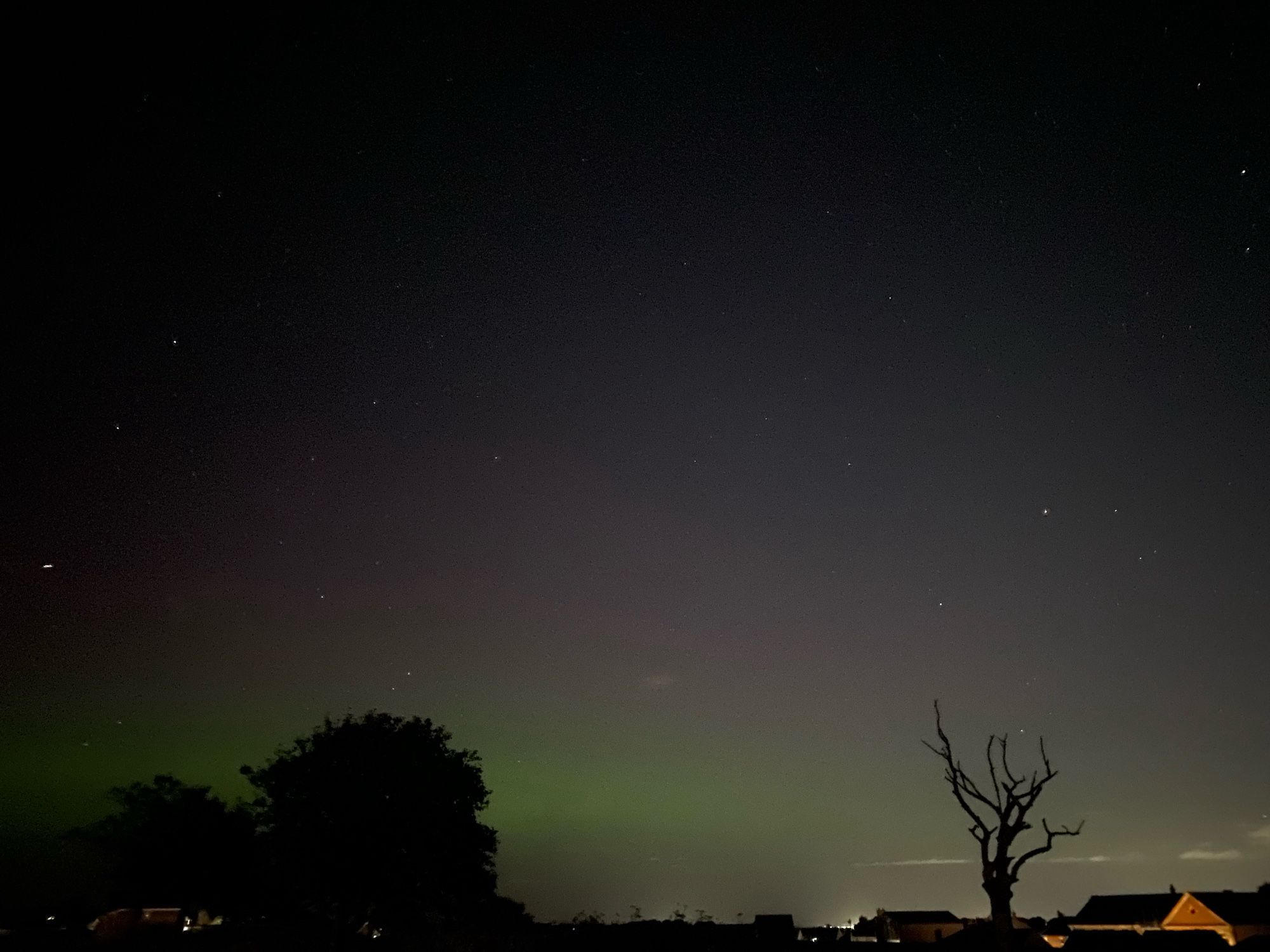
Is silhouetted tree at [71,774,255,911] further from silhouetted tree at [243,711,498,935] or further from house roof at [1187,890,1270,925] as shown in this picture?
house roof at [1187,890,1270,925]

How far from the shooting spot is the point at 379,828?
3728 cm

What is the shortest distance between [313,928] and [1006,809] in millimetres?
32144

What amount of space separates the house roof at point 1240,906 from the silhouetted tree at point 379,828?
67.1 m

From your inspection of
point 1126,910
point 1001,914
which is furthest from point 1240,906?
point 1001,914

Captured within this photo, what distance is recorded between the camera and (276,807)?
38.9 meters

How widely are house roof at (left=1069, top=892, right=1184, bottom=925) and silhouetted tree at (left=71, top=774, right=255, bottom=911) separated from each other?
72.5 meters

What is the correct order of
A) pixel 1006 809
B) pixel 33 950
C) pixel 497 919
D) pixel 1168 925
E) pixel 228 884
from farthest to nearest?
pixel 1168 925 < pixel 228 884 < pixel 497 919 < pixel 33 950 < pixel 1006 809

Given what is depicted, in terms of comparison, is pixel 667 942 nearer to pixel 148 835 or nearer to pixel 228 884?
pixel 228 884

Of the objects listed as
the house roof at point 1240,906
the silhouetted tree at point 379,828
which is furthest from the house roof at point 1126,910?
the silhouetted tree at point 379,828

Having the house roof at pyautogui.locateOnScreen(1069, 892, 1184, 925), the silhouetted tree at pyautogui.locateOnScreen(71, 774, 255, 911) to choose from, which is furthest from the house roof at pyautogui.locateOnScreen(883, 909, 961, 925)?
the silhouetted tree at pyautogui.locateOnScreen(71, 774, 255, 911)

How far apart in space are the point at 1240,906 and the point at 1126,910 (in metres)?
8.82

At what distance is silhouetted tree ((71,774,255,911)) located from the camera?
65312 millimetres

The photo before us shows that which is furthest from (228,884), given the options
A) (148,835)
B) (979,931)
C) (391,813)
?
(979,931)

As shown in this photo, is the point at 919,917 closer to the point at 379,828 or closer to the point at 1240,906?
the point at 1240,906
